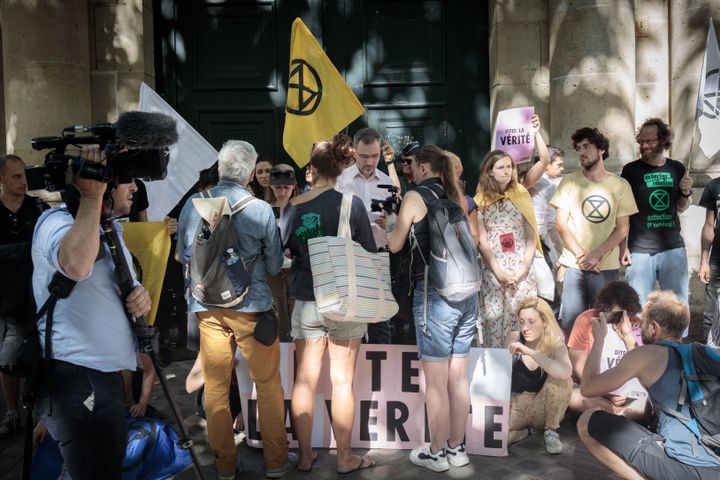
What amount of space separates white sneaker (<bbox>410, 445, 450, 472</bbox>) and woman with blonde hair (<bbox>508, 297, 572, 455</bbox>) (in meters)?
0.64

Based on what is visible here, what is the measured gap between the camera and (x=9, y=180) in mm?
5293

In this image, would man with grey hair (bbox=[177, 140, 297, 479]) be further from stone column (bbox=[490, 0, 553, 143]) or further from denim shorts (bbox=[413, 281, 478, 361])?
stone column (bbox=[490, 0, 553, 143])

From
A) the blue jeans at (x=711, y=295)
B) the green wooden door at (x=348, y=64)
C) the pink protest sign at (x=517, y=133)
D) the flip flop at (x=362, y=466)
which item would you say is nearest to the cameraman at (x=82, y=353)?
the flip flop at (x=362, y=466)

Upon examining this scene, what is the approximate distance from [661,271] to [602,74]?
2234 millimetres

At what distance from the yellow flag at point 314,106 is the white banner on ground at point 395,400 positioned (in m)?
1.96

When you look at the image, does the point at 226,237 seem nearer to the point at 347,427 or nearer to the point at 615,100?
the point at 347,427

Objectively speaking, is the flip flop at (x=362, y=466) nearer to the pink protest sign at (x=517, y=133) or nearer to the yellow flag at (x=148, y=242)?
the yellow flag at (x=148, y=242)

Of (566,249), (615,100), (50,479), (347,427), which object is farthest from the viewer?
(615,100)

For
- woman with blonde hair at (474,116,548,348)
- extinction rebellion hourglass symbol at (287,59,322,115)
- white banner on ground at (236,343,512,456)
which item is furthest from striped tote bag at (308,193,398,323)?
extinction rebellion hourglass symbol at (287,59,322,115)

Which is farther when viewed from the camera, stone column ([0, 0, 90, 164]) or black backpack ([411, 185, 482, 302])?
stone column ([0, 0, 90, 164])

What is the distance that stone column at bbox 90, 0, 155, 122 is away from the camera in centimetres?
759

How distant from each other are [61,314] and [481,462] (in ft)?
9.69

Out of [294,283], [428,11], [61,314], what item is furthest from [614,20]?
[61,314]

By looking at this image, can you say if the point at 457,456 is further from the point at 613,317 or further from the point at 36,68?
the point at 36,68
